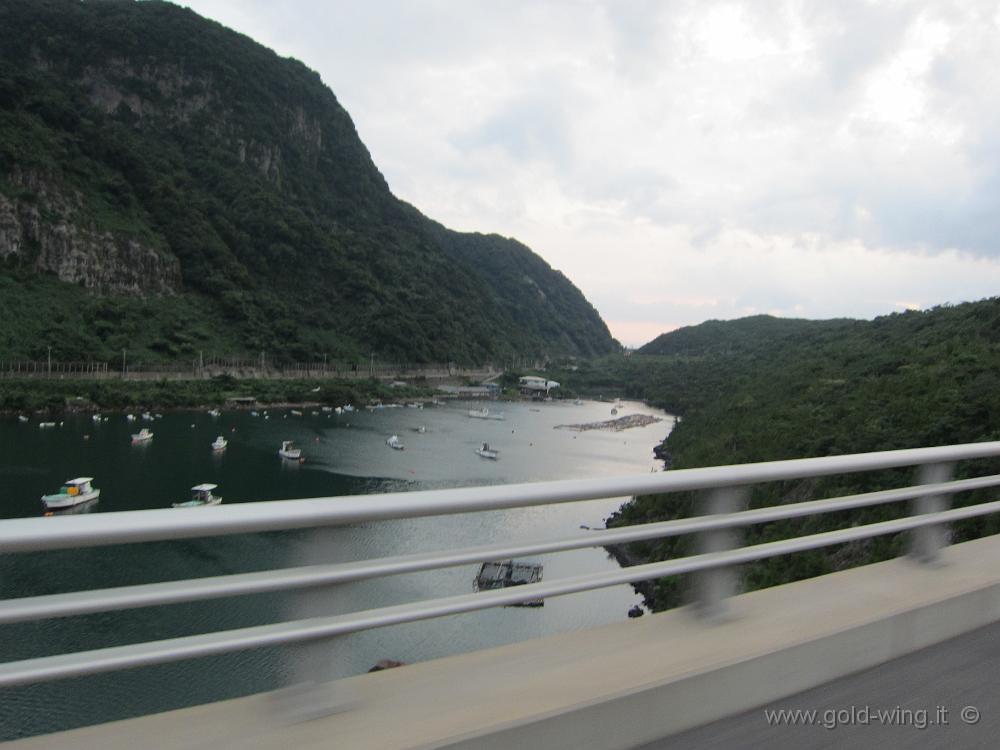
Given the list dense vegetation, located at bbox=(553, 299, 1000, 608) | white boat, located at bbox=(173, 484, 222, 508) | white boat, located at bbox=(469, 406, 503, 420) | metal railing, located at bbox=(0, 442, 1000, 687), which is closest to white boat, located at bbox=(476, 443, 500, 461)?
dense vegetation, located at bbox=(553, 299, 1000, 608)

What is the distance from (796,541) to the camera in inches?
109

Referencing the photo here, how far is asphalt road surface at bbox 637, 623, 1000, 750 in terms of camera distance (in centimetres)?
209

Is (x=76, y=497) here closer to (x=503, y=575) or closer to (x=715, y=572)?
(x=503, y=575)

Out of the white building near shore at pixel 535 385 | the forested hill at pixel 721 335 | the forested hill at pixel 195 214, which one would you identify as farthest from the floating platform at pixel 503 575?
the forested hill at pixel 721 335

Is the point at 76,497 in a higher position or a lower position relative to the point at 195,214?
lower

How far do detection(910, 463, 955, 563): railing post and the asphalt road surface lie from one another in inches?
25.8

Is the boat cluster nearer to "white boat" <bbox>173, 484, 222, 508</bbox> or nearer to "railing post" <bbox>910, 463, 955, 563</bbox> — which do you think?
"white boat" <bbox>173, 484, 222, 508</bbox>

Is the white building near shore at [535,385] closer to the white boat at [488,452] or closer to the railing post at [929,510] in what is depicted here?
the white boat at [488,452]

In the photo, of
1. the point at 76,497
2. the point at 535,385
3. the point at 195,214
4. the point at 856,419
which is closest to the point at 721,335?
the point at 535,385

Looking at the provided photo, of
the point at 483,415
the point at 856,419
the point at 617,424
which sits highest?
the point at 856,419

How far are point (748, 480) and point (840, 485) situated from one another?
1132cm

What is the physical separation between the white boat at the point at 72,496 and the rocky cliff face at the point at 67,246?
49939 mm

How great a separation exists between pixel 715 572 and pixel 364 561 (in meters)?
1.31

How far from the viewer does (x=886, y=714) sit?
2.29m
